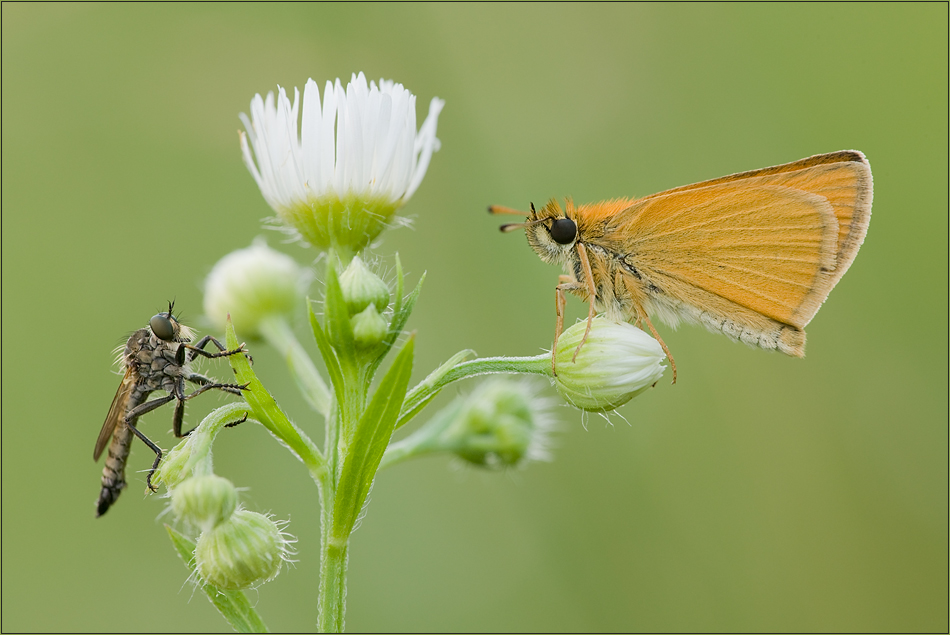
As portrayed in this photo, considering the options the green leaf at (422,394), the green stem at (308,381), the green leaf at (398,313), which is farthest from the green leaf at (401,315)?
the green stem at (308,381)

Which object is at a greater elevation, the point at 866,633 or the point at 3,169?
the point at 3,169

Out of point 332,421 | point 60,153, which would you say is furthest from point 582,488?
point 60,153

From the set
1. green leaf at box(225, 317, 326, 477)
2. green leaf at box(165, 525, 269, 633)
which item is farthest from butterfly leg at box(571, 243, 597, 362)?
green leaf at box(165, 525, 269, 633)

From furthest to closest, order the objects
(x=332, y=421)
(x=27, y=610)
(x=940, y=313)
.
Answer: (x=940, y=313), (x=27, y=610), (x=332, y=421)

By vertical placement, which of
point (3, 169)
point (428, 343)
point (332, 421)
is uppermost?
point (3, 169)

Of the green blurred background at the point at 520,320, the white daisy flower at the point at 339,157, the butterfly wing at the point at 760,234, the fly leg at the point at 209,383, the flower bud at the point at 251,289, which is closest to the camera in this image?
the white daisy flower at the point at 339,157

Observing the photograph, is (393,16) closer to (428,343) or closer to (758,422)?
(428,343)

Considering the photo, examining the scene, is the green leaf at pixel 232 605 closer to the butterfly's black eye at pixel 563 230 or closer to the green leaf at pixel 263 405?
the green leaf at pixel 263 405
